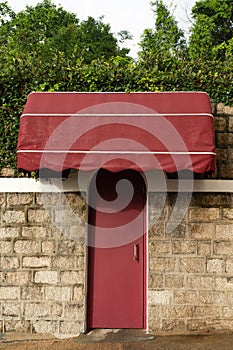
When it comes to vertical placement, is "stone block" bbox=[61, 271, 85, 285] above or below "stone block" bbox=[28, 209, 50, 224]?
below

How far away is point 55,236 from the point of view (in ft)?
25.9

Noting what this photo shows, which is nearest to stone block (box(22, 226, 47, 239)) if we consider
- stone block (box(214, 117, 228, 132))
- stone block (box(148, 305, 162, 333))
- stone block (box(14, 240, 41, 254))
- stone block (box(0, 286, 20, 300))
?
stone block (box(14, 240, 41, 254))

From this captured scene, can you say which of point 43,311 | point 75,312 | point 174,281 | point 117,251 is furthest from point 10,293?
point 174,281

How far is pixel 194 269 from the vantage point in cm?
777

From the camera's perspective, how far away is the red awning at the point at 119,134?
682 cm

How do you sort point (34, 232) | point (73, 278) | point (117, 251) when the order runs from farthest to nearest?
point (117, 251) < point (34, 232) < point (73, 278)

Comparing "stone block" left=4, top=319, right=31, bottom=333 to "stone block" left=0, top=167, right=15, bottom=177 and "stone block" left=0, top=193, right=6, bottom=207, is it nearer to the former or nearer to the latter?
"stone block" left=0, top=193, right=6, bottom=207

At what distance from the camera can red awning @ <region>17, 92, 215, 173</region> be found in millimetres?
6824

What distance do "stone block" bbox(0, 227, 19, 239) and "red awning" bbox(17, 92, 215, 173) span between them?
149 cm

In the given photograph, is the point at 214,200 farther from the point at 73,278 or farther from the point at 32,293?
the point at 32,293

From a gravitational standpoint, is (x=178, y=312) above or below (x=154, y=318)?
above

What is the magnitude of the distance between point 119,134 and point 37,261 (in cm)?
262

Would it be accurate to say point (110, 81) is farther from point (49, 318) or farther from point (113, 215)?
point (49, 318)

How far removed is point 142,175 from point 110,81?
177 centimetres
